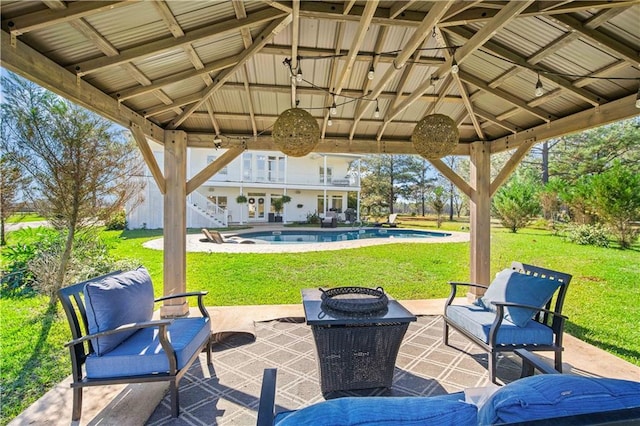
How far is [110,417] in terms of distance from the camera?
92.7 inches

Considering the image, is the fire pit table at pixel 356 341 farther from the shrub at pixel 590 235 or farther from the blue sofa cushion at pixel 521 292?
the shrub at pixel 590 235

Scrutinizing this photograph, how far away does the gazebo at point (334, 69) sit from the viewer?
2391 millimetres

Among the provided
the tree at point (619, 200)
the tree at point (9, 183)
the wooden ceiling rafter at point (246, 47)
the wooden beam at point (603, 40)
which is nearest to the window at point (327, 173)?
the tree at point (619, 200)

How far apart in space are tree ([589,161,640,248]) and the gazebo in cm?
691

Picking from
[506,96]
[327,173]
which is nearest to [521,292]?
[506,96]

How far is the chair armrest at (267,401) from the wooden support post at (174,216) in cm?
341

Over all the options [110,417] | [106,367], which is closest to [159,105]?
[106,367]

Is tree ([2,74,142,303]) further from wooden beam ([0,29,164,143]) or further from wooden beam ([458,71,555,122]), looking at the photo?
wooden beam ([458,71,555,122])

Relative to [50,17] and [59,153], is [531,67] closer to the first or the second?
[50,17]

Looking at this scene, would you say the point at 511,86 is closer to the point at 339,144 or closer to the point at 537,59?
the point at 537,59

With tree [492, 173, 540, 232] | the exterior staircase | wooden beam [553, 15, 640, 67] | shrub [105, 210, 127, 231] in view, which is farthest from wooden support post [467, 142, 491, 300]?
the exterior staircase

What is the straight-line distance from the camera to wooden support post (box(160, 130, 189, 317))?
15.1 feet

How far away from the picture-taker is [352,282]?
6.72m

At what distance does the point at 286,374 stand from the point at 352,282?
387 centimetres
